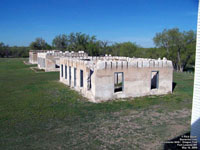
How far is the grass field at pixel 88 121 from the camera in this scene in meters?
7.63

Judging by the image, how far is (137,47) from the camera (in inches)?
2350

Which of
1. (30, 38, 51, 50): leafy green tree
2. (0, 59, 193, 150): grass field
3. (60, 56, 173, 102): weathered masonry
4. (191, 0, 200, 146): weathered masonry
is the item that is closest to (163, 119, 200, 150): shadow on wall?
(191, 0, 200, 146): weathered masonry

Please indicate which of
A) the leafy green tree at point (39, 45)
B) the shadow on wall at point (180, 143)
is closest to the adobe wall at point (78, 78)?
the shadow on wall at point (180, 143)

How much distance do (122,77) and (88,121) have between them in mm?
5385

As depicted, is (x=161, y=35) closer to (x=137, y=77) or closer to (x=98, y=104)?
(x=137, y=77)

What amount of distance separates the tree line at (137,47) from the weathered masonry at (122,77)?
3042 centimetres

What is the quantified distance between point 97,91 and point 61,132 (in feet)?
17.3

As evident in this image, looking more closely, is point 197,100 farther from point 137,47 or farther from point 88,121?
point 137,47

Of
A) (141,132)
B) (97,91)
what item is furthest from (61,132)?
(97,91)

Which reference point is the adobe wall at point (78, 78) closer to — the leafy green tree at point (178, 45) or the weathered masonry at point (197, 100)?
the weathered masonry at point (197, 100)

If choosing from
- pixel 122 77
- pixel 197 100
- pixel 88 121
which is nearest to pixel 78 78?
pixel 122 77

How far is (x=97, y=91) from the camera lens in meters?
13.5

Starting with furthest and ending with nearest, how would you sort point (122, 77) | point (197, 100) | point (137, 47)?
1. point (137, 47)
2. point (122, 77)
3. point (197, 100)

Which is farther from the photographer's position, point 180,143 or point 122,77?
point 122,77
